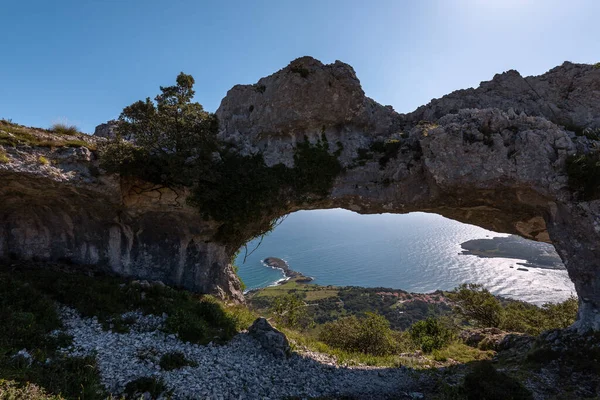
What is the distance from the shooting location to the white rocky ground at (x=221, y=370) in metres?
7.87

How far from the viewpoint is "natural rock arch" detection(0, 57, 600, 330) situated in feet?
42.6

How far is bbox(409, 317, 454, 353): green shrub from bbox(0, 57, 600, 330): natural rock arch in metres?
6.83

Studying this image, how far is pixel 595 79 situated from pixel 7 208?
31.7 meters

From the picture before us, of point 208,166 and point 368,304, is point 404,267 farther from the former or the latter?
point 208,166

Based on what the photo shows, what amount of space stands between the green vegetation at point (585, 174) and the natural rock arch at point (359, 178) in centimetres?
32

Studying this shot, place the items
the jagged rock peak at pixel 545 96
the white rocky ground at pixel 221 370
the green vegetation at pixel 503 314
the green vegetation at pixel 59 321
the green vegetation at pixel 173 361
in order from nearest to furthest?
the green vegetation at pixel 59 321, the white rocky ground at pixel 221 370, the green vegetation at pixel 173 361, the jagged rock peak at pixel 545 96, the green vegetation at pixel 503 314

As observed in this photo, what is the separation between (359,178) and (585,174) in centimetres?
1013

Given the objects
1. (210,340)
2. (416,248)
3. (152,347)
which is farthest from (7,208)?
(416,248)

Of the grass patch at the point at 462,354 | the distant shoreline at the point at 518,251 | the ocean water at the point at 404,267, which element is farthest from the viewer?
the distant shoreline at the point at 518,251

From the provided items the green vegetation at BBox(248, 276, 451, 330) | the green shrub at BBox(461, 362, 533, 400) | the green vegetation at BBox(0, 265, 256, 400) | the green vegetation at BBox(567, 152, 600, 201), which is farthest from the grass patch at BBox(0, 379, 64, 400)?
the green vegetation at BBox(248, 276, 451, 330)

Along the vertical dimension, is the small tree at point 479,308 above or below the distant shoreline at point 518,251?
above

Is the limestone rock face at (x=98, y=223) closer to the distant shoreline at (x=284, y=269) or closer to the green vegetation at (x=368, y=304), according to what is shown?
the green vegetation at (x=368, y=304)

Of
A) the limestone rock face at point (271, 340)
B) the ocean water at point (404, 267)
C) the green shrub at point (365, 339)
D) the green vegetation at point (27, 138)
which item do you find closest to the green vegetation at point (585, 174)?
the green shrub at point (365, 339)

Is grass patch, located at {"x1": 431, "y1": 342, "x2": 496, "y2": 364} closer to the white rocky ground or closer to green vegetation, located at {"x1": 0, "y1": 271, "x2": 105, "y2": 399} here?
the white rocky ground
